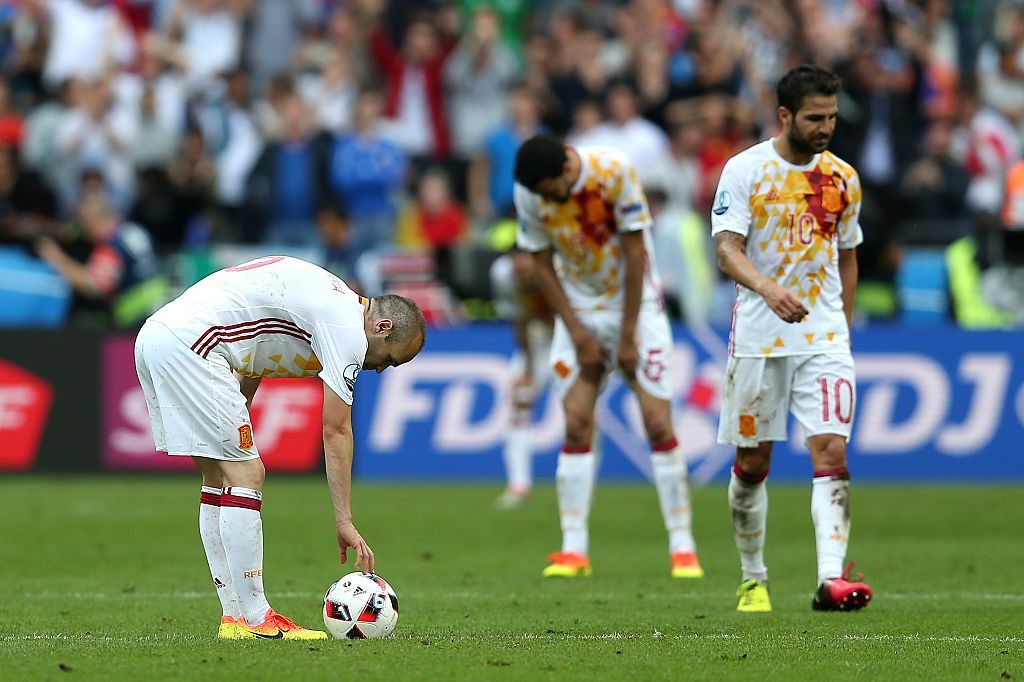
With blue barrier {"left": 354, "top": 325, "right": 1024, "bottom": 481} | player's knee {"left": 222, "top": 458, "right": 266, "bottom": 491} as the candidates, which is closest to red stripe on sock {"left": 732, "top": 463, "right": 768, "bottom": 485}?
player's knee {"left": 222, "top": 458, "right": 266, "bottom": 491}

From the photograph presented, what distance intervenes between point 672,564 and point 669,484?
1.76 feet

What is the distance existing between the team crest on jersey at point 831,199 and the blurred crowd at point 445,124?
10293 millimetres

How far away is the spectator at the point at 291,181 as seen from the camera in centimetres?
2173

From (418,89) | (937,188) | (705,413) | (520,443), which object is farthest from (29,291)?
(937,188)

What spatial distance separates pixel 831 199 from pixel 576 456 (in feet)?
10.3

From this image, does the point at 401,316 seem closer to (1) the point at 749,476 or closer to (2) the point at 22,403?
(1) the point at 749,476

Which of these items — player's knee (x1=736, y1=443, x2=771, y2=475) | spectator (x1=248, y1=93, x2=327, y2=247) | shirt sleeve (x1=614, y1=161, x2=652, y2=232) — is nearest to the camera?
player's knee (x1=736, y1=443, x2=771, y2=475)

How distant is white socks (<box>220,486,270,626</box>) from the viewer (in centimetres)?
816

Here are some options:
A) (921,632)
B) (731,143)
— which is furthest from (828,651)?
(731,143)

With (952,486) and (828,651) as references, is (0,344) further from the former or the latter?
(828,651)

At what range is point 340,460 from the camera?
26.0 ft

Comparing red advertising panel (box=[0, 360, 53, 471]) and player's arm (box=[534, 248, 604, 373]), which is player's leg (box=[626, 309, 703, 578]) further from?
red advertising panel (box=[0, 360, 53, 471])

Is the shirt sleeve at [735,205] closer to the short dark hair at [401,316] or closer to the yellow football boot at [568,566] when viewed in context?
the short dark hair at [401,316]

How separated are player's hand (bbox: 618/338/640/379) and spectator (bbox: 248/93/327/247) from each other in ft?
34.4
